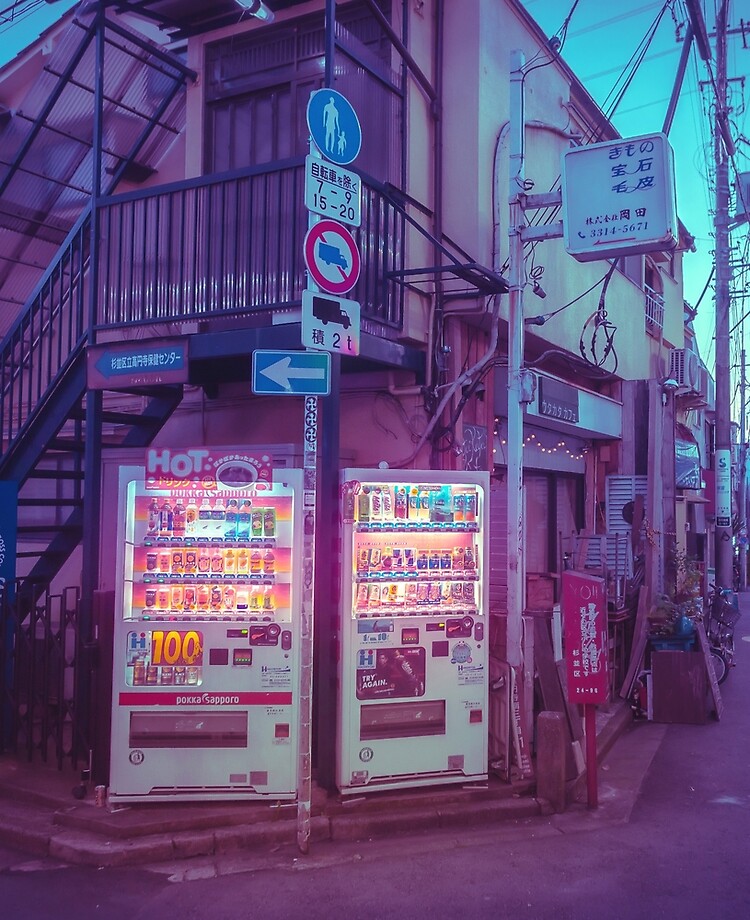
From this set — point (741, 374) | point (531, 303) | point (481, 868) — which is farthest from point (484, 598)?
point (741, 374)

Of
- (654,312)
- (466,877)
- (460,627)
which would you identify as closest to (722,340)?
(654,312)

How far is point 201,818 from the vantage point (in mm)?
5836

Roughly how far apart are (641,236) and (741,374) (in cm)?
2833

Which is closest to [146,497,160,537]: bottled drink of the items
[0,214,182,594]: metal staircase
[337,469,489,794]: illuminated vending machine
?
[337,469,489,794]: illuminated vending machine

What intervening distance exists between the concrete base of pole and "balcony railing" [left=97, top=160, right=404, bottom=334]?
3.99m

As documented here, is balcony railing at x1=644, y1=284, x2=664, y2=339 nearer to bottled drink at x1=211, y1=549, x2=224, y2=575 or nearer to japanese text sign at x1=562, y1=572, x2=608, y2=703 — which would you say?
japanese text sign at x1=562, y1=572, x2=608, y2=703

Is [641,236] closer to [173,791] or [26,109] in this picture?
[173,791]

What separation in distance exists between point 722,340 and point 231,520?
12.9m

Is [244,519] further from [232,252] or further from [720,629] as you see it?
[720,629]

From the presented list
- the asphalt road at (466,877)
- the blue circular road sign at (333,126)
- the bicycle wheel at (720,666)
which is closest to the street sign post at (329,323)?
the blue circular road sign at (333,126)

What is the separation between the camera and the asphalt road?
482 centimetres

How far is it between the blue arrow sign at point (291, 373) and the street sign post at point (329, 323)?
0.12 meters

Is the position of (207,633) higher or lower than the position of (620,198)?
lower

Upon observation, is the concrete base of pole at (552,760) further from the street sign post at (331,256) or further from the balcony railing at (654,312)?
→ the balcony railing at (654,312)
